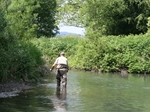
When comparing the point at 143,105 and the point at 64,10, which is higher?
the point at 64,10

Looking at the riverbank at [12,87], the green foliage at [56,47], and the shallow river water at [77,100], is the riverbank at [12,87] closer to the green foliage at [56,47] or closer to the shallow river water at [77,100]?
the shallow river water at [77,100]

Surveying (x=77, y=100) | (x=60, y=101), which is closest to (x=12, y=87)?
(x=60, y=101)

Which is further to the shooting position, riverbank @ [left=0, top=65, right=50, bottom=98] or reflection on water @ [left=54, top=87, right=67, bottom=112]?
riverbank @ [left=0, top=65, right=50, bottom=98]

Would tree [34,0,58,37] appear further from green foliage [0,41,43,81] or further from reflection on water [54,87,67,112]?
reflection on water [54,87,67,112]

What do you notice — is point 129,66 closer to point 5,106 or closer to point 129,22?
point 129,22

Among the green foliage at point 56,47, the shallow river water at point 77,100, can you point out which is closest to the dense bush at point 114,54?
the green foliage at point 56,47

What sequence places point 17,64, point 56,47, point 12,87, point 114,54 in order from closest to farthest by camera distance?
point 12,87, point 17,64, point 114,54, point 56,47

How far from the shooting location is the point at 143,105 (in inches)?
603

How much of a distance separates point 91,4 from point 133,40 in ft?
45.9

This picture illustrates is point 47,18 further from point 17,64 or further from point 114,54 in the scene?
point 17,64

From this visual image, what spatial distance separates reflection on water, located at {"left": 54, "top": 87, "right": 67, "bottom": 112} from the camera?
539 inches

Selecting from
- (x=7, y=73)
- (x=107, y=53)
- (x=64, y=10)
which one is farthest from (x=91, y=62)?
(x=64, y=10)

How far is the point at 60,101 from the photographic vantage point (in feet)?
49.9

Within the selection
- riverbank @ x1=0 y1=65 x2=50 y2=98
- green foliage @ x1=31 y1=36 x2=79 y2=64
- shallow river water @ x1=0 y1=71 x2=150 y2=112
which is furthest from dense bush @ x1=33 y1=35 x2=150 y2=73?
riverbank @ x1=0 y1=65 x2=50 y2=98
